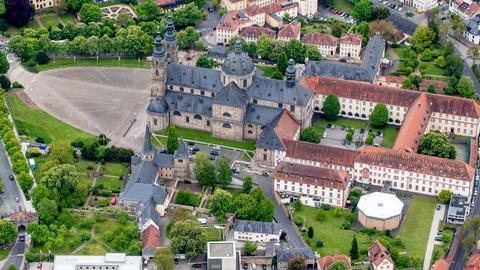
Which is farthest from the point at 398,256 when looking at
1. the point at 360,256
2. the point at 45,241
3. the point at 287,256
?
the point at 45,241

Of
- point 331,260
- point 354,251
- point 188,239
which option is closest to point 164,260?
point 188,239

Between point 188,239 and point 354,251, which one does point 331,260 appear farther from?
point 188,239

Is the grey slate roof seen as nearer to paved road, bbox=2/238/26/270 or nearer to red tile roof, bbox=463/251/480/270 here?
red tile roof, bbox=463/251/480/270

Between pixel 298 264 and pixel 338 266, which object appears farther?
pixel 298 264

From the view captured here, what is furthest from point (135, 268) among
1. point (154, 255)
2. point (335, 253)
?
point (335, 253)

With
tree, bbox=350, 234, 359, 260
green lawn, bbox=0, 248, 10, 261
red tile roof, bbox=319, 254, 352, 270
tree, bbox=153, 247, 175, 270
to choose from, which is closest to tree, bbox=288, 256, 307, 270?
red tile roof, bbox=319, 254, 352, 270

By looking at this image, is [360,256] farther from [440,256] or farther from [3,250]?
[3,250]
